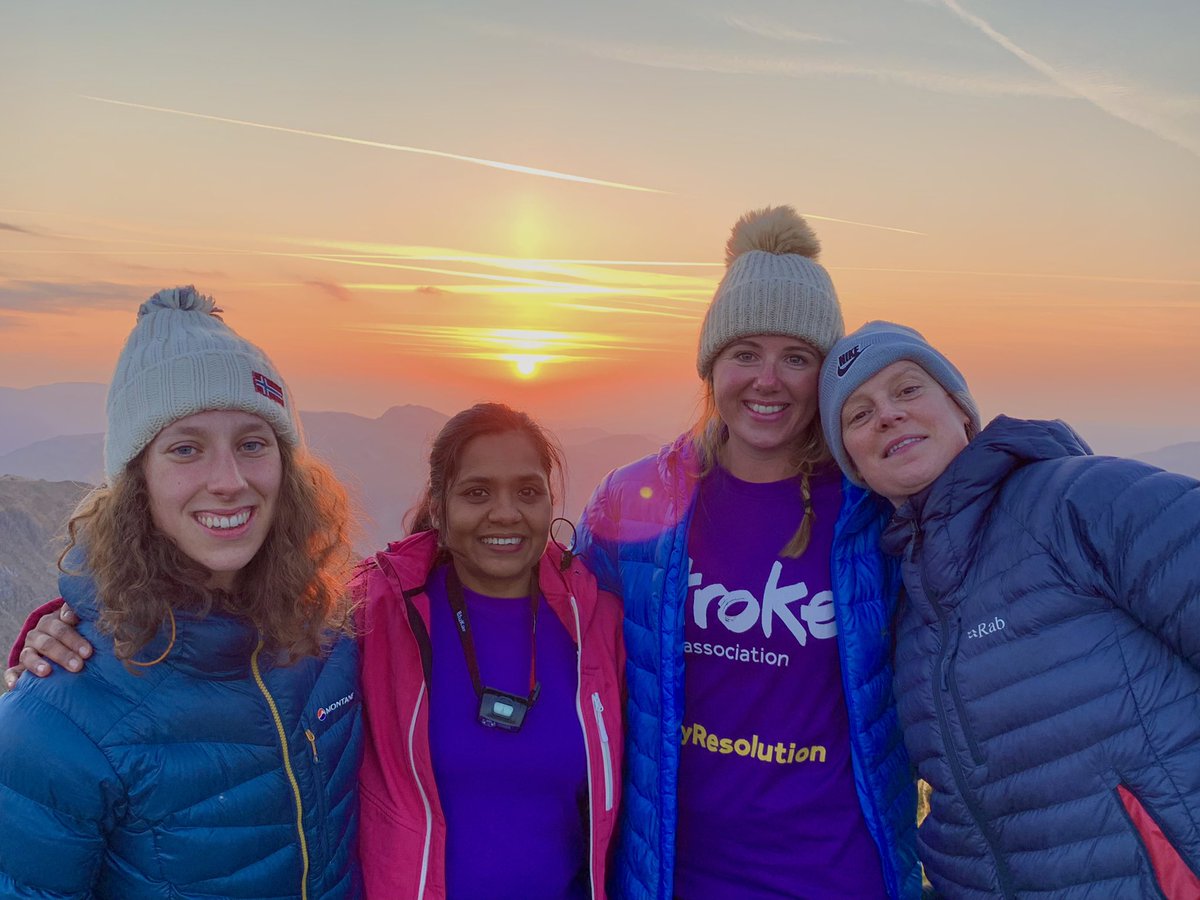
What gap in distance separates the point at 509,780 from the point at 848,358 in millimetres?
2296

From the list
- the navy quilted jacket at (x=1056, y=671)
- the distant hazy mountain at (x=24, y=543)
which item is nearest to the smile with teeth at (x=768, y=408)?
the navy quilted jacket at (x=1056, y=671)

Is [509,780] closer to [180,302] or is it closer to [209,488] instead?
[209,488]

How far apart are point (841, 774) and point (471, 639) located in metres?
1.71

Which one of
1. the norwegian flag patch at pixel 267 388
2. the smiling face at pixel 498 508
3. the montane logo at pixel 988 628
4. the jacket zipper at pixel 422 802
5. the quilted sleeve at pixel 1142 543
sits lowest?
the jacket zipper at pixel 422 802

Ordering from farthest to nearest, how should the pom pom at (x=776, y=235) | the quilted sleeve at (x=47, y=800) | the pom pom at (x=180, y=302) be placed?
the pom pom at (x=776, y=235) → the pom pom at (x=180, y=302) → the quilted sleeve at (x=47, y=800)

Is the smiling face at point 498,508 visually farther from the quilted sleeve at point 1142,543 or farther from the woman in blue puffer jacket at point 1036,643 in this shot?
the quilted sleeve at point 1142,543

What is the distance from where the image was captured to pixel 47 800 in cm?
240

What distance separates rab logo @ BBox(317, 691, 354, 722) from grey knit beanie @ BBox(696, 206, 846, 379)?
2352 mm

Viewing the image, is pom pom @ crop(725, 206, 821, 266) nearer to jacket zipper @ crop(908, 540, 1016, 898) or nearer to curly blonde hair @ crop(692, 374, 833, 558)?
curly blonde hair @ crop(692, 374, 833, 558)

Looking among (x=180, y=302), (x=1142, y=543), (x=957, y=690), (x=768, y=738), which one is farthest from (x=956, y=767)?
(x=180, y=302)

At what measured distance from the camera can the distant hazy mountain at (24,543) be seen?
31.0m

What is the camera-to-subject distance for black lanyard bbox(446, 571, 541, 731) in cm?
332

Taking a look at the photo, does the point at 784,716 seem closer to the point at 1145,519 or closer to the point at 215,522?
the point at 1145,519

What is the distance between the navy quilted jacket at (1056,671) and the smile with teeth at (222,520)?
8.34 feet
